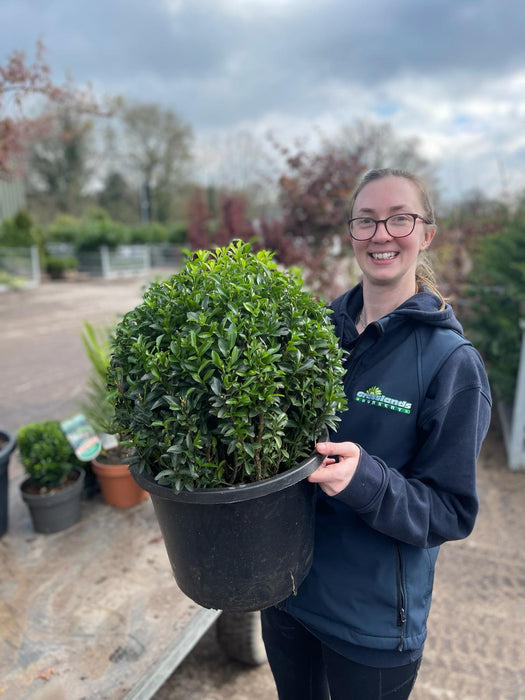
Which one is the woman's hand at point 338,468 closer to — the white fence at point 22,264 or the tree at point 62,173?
the white fence at point 22,264

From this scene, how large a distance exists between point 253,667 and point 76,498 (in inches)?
54.4

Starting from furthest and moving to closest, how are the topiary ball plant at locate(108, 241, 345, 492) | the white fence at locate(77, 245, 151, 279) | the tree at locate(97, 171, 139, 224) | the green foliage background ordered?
the tree at locate(97, 171, 139, 224) → the white fence at locate(77, 245, 151, 279) → the green foliage background → the topiary ball plant at locate(108, 241, 345, 492)

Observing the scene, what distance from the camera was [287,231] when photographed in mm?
5457

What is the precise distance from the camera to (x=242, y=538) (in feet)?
3.93

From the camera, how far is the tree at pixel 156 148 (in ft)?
104

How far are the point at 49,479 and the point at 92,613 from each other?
0.99 m

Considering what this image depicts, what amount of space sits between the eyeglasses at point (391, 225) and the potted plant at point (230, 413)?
0.99 feet

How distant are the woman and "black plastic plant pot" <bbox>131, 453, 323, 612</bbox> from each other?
0.10 m

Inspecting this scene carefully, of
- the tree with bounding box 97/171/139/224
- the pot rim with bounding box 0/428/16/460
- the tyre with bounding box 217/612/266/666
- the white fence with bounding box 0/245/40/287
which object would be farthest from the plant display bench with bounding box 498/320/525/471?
the tree with bounding box 97/171/139/224

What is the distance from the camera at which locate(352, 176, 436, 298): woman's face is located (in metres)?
1.39

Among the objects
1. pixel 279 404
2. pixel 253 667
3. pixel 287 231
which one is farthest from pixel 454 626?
pixel 287 231

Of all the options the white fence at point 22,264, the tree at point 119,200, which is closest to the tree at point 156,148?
the tree at point 119,200

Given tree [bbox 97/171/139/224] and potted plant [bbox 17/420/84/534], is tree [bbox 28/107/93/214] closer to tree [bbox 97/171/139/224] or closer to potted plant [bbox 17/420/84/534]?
tree [bbox 97/171/139/224]

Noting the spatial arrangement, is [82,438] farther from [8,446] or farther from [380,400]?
[380,400]
